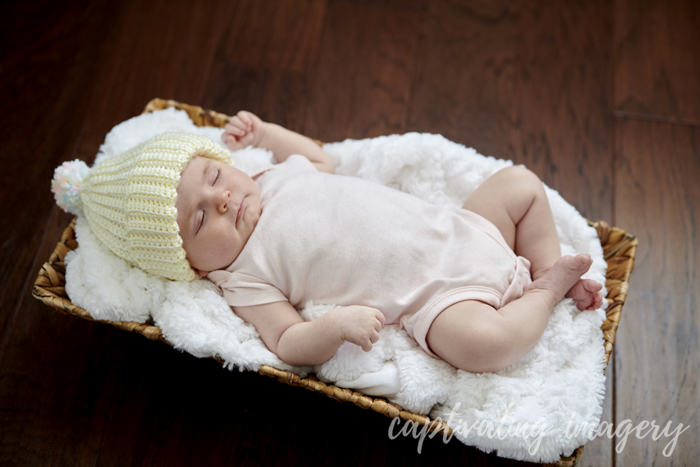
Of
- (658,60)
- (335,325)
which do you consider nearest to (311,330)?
(335,325)

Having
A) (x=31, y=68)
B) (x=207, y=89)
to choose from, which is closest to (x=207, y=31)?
(x=207, y=89)

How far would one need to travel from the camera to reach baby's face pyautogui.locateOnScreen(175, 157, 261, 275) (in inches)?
42.8

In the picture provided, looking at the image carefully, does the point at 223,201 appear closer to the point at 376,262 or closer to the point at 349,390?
the point at 376,262

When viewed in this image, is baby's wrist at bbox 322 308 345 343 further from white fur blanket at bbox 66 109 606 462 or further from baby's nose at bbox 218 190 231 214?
baby's nose at bbox 218 190 231 214

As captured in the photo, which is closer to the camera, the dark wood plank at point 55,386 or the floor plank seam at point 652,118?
the dark wood plank at point 55,386

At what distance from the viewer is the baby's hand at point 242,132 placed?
1361 mm

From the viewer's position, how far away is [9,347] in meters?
1.30

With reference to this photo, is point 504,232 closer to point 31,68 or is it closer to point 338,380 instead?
point 338,380

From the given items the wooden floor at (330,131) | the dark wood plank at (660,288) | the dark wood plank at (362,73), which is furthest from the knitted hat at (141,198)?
the dark wood plank at (660,288)

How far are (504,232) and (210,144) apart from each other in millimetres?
729

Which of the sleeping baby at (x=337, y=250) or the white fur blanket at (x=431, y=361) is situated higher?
the sleeping baby at (x=337, y=250)

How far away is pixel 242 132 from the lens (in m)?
1.36

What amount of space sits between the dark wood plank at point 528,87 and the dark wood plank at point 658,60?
0.06 meters

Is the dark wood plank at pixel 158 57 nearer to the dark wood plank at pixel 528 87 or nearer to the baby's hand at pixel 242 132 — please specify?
the baby's hand at pixel 242 132
